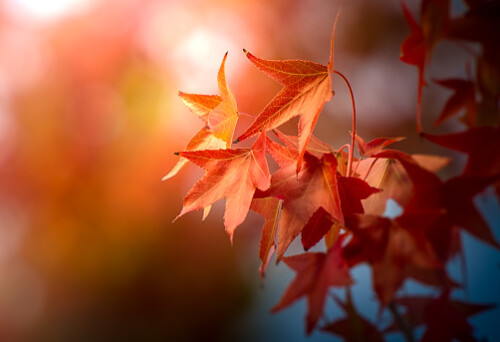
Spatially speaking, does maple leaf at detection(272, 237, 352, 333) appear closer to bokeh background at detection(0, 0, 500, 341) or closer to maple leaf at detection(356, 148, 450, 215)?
maple leaf at detection(356, 148, 450, 215)

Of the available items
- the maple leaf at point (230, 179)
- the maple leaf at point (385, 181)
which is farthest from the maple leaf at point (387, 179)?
the maple leaf at point (230, 179)

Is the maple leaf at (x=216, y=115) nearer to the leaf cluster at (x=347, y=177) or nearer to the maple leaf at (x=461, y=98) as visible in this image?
the leaf cluster at (x=347, y=177)

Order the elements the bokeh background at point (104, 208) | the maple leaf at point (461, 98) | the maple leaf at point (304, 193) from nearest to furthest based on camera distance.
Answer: the maple leaf at point (304, 193)
the maple leaf at point (461, 98)
the bokeh background at point (104, 208)

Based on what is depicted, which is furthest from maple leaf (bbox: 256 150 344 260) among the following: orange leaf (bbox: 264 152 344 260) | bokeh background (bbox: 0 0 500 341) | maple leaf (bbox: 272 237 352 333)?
bokeh background (bbox: 0 0 500 341)

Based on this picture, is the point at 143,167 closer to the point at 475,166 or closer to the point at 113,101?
the point at 113,101

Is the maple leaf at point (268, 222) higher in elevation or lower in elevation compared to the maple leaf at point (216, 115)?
lower

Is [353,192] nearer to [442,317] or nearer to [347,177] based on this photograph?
[347,177]
